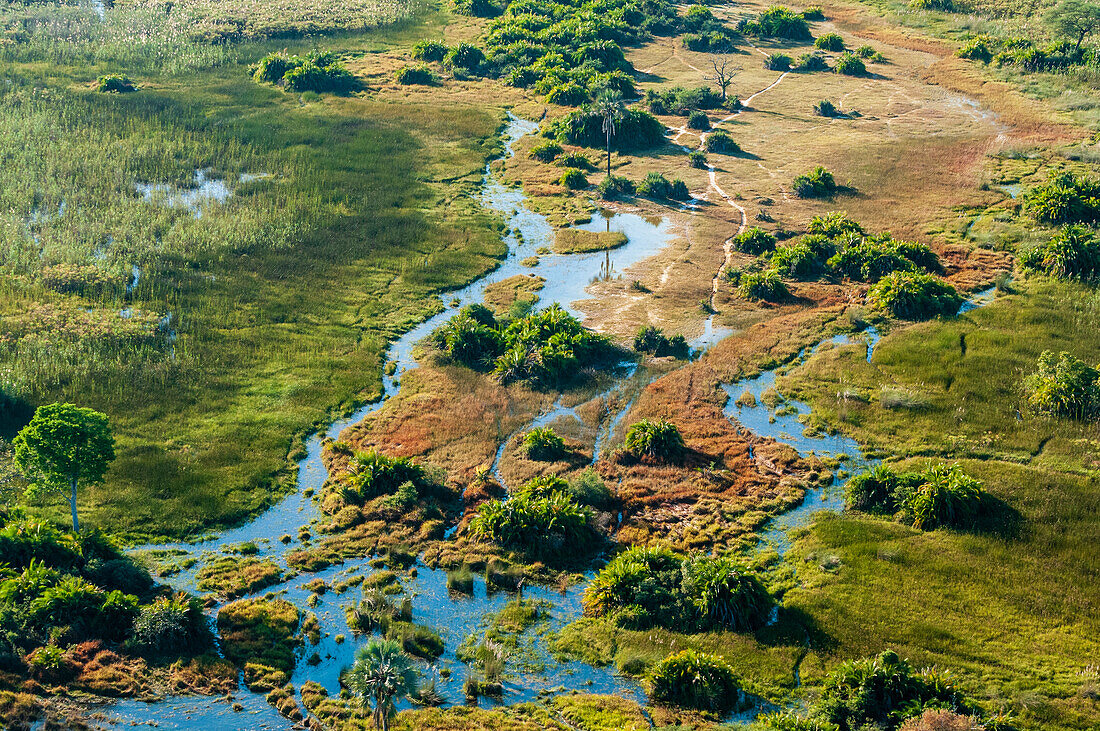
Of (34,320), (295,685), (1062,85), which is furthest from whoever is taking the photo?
(1062,85)

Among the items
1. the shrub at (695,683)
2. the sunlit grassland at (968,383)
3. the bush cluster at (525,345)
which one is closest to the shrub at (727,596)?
the shrub at (695,683)

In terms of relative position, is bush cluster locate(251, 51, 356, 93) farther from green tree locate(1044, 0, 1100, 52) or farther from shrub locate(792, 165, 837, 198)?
green tree locate(1044, 0, 1100, 52)

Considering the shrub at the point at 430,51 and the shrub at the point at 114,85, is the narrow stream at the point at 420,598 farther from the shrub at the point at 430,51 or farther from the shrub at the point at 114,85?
the shrub at the point at 430,51

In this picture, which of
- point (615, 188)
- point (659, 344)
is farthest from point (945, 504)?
point (615, 188)

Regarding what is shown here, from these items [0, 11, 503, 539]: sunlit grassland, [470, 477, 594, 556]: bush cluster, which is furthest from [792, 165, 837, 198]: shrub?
[470, 477, 594, 556]: bush cluster

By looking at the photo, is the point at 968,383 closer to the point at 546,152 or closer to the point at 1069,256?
the point at 1069,256

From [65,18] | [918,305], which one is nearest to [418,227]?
[918,305]

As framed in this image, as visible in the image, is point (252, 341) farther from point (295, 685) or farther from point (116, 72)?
point (116, 72)
